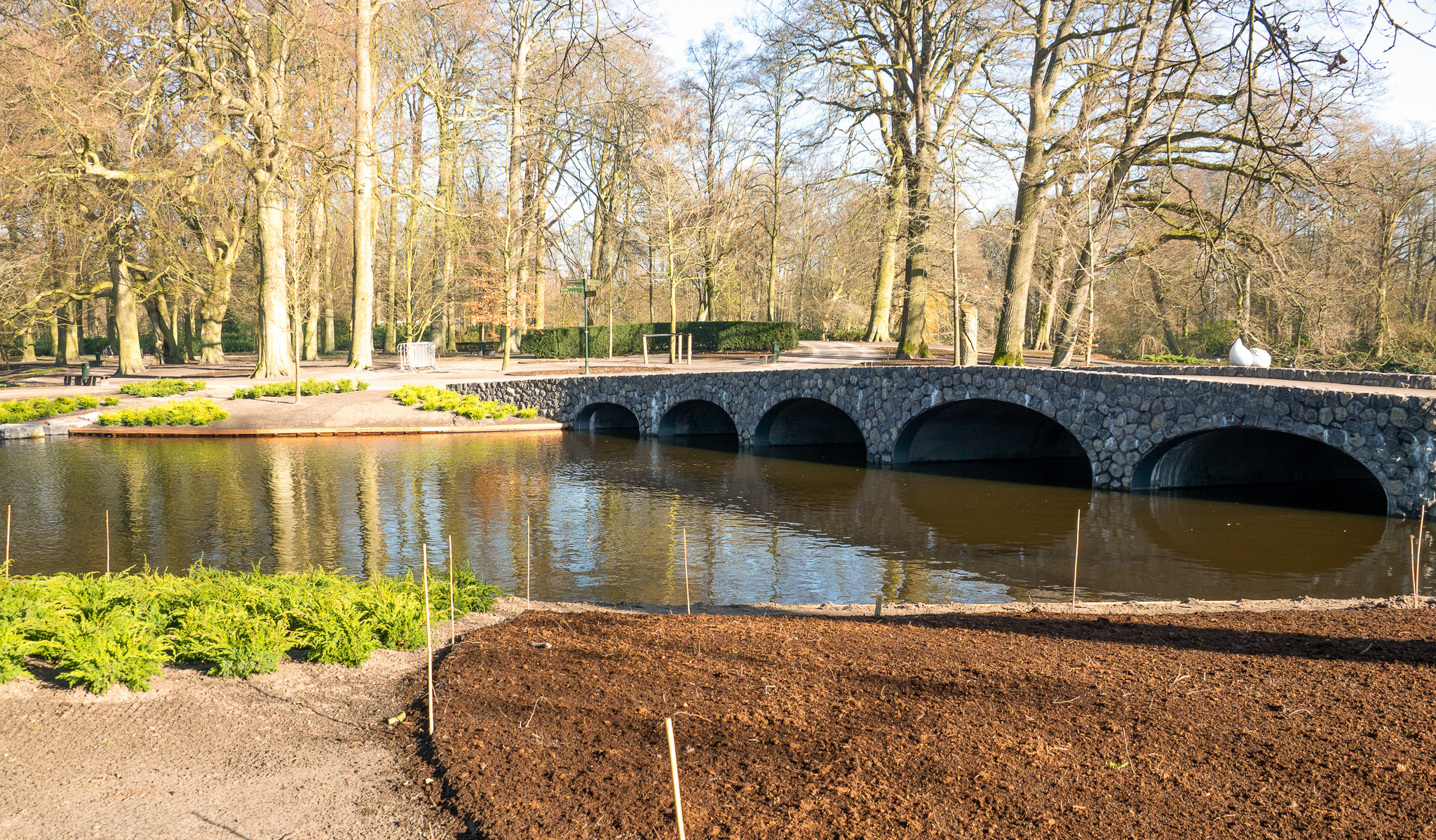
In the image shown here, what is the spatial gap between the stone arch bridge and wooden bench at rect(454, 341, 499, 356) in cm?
1637

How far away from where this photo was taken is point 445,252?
137 feet

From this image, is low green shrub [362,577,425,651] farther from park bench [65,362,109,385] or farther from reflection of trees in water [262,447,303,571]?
park bench [65,362,109,385]

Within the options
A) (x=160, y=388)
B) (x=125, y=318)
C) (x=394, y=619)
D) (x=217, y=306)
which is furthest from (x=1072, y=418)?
(x=125, y=318)

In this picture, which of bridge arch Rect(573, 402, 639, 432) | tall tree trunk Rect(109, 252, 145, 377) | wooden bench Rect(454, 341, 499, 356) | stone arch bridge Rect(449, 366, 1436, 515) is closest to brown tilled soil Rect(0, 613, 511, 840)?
stone arch bridge Rect(449, 366, 1436, 515)

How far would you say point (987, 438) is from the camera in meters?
23.0

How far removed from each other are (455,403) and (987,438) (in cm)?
1446

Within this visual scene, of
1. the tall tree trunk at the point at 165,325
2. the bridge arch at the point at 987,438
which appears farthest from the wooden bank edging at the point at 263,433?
the tall tree trunk at the point at 165,325

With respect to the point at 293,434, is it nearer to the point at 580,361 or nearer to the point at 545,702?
the point at 580,361

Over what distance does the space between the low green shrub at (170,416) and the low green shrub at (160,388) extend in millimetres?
1773

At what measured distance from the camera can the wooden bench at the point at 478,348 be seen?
45312 mm

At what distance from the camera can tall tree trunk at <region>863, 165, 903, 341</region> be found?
28.9 metres

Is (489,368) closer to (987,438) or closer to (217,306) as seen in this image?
(217,306)

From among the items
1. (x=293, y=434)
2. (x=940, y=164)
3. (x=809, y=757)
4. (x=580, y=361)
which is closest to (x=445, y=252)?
(x=580, y=361)

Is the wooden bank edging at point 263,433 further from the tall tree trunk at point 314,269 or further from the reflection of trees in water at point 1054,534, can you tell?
the tall tree trunk at point 314,269
